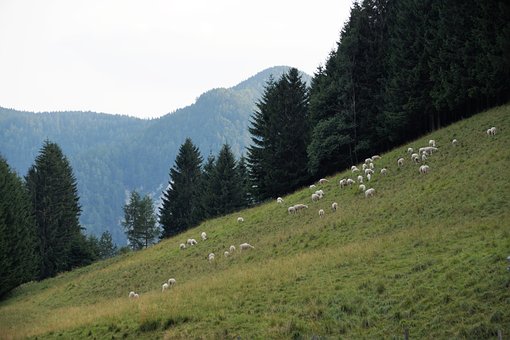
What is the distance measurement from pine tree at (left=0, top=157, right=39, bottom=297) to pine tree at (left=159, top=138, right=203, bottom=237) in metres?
25.4

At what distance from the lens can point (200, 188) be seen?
256 ft

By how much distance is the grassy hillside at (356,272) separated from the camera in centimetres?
1405

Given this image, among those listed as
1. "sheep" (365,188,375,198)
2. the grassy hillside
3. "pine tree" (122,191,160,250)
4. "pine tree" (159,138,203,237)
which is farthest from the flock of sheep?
"pine tree" (122,191,160,250)

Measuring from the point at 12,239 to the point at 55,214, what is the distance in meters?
21.3

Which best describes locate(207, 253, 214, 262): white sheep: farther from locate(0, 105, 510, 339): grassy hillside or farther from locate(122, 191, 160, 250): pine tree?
locate(122, 191, 160, 250): pine tree

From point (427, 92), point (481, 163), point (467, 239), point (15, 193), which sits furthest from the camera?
point (15, 193)

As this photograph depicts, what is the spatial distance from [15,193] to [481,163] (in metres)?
50.9

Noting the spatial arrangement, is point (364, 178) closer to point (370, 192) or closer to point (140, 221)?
point (370, 192)

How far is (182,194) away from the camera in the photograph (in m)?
81.3

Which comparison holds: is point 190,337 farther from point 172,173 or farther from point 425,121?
point 172,173

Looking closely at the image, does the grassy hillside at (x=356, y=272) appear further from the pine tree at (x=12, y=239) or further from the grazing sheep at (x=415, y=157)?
the pine tree at (x=12, y=239)

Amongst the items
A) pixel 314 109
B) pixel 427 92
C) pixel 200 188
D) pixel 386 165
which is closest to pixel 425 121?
pixel 427 92

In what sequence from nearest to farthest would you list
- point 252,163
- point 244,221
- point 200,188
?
1. point 244,221
2. point 252,163
3. point 200,188

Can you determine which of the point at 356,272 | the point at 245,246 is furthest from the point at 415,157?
the point at 356,272
